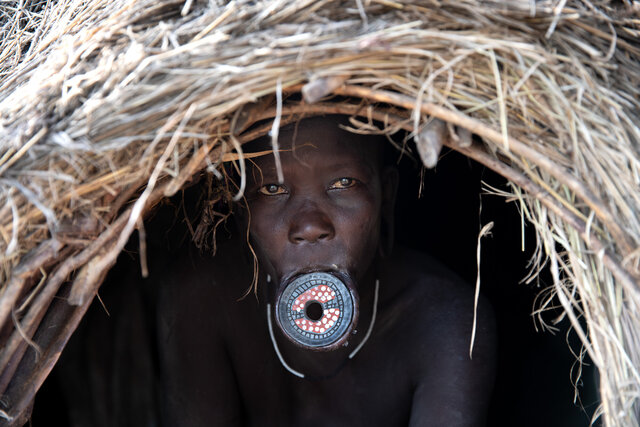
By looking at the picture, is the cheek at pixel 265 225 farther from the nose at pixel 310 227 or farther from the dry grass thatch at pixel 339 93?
the dry grass thatch at pixel 339 93

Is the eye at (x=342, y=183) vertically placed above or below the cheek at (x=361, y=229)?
above

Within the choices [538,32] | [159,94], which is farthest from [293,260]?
[538,32]

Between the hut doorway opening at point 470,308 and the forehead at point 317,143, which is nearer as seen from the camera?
the forehead at point 317,143

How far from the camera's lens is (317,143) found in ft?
7.01

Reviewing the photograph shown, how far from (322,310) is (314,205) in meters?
0.31

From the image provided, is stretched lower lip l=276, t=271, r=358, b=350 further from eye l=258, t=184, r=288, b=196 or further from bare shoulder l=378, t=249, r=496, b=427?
bare shoulder l=378, t=249, r=496, b=427

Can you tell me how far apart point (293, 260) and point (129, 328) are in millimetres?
1051

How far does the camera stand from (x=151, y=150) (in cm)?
149

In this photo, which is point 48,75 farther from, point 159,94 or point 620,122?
point 620,122

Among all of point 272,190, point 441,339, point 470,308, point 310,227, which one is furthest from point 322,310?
point 470,308

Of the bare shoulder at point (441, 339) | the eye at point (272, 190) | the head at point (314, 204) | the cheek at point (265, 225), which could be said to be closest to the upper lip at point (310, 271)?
the head at point (314, 204)

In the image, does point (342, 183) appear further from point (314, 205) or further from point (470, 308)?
point (470, 308)

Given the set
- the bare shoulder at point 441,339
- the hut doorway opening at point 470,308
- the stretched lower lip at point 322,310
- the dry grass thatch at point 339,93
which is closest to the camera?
the dry grass thatch at point 339,93

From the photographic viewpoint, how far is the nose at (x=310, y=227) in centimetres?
Answer: 204
